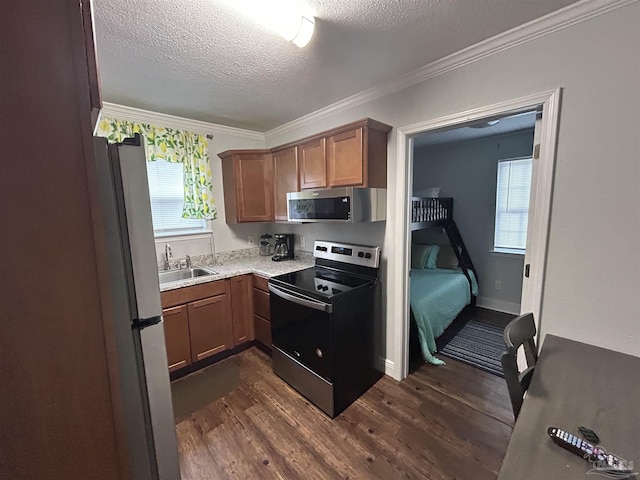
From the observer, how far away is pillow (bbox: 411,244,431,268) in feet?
13.1

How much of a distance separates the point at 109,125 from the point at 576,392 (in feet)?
11.5

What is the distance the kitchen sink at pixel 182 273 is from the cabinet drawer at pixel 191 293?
187 millimetres

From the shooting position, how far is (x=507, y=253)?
377cm

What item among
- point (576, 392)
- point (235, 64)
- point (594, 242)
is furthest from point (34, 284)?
point (594, 242)

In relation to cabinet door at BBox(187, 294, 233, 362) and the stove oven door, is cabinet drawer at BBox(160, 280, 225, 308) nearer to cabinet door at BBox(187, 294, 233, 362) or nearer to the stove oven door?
cabinet door at BBox(187, 294, 233, 362)

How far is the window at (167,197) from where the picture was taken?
2.80 m

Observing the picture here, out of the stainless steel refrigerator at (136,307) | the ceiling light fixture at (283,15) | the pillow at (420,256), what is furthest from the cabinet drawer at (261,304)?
the pillow at (420,256)

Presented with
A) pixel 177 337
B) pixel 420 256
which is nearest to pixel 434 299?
pixel 420 256

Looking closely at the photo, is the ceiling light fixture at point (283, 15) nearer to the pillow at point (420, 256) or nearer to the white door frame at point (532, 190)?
the white door frame at point (532, 190)

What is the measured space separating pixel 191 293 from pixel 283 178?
1.41 metres

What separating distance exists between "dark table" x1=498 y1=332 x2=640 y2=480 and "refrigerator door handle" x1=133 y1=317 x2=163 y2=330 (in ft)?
3.65

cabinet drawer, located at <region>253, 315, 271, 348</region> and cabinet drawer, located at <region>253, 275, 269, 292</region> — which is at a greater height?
cabinet drawer, located at <region>253, 275, 269, 292</region>

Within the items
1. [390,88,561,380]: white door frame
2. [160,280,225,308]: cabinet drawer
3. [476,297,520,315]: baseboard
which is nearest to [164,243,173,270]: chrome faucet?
[160,280,225,308]: cabinet drawer

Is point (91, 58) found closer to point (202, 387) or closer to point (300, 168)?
point (300, 168)
